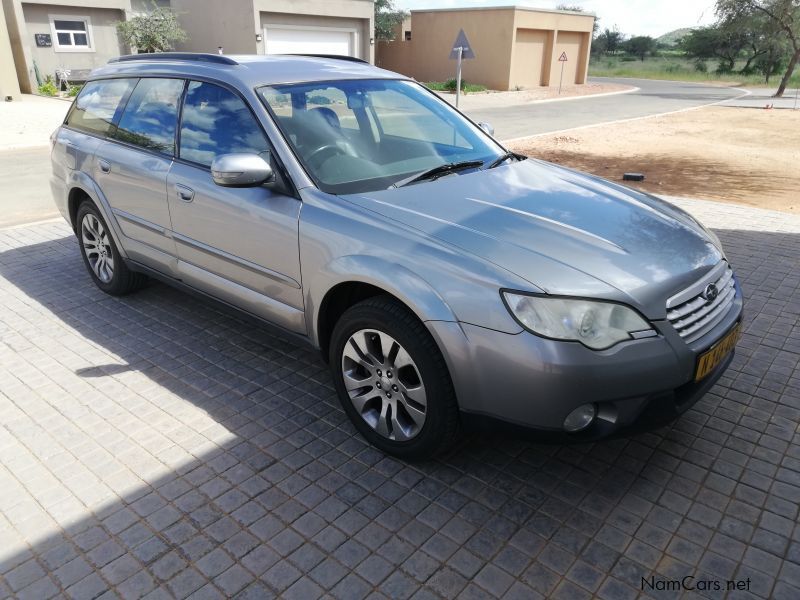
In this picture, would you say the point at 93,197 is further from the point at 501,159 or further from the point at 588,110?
the point at 588,110

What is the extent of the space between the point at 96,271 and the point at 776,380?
16.7 ft

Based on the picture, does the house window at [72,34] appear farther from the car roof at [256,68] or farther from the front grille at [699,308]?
the front grille at [699,308]

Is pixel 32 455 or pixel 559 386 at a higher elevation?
pixel 559 386

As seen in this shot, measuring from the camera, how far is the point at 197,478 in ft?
10.0

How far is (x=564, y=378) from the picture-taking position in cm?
248

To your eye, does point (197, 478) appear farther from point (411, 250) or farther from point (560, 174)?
point (560, 174)

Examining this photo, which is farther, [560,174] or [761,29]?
[761,29]

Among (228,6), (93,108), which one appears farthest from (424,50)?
(93,108)

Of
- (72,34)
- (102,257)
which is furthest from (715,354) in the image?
(72,34)

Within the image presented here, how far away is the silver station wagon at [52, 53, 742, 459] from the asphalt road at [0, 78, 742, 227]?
192 inches

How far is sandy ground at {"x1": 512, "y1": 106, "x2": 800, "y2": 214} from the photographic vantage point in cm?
996

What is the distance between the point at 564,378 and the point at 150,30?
2866cm

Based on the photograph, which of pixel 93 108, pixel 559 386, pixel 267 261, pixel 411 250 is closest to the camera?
pixel 559 386

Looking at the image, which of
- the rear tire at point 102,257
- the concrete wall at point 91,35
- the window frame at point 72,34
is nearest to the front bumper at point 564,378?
the rear tire at point 102,257
